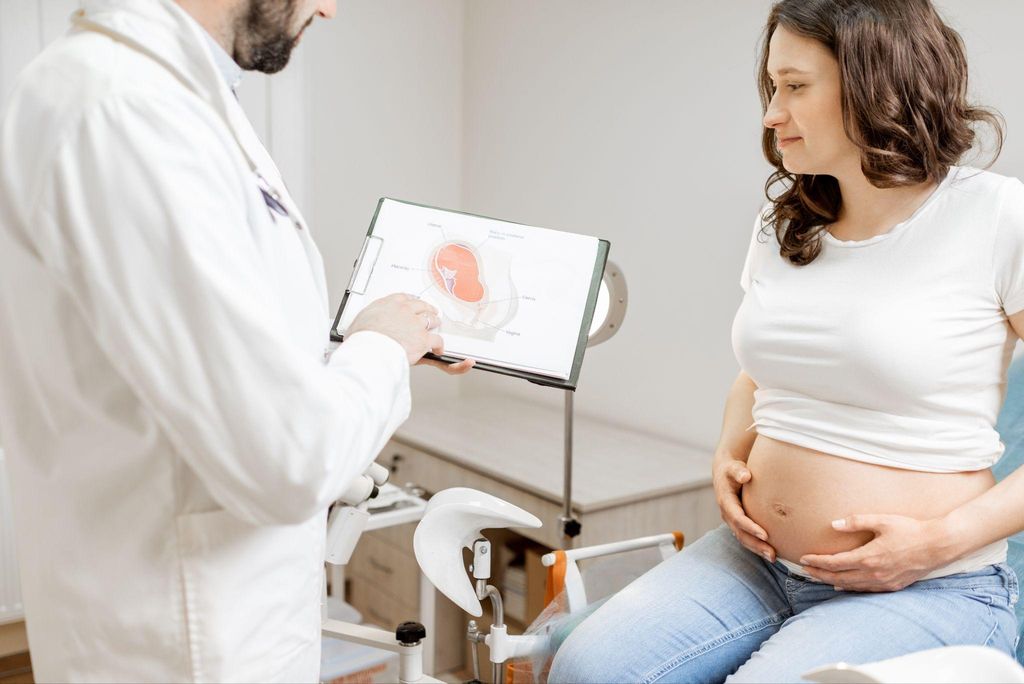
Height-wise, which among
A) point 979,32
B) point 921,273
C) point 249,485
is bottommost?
point 249,485

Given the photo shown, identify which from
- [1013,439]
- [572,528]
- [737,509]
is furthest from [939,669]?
[572,528]

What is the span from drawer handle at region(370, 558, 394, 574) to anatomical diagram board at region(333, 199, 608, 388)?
1.63 meters

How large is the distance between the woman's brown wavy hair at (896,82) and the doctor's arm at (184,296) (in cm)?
89

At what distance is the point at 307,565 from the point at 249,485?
0.20 meters

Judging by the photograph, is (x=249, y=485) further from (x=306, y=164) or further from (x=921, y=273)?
(x=306, y=164)

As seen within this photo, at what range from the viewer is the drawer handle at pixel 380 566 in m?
2.74

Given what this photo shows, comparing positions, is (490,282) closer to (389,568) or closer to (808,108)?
(808,108)

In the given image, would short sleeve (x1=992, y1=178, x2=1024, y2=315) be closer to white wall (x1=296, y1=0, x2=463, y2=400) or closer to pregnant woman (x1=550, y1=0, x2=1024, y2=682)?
pregnant woman (x1=550, y1=0, x2=1024, y2=682)

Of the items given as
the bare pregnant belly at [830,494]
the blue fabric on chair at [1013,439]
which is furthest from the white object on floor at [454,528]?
the blue fabric on chair at [1013,439]

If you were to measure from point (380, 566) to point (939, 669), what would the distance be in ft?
6.67

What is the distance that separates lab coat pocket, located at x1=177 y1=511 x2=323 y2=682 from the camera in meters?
0.82

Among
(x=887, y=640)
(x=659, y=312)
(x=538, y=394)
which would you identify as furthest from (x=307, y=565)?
(x=538, y=394)

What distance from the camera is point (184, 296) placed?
699mm

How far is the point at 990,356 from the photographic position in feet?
4.13
